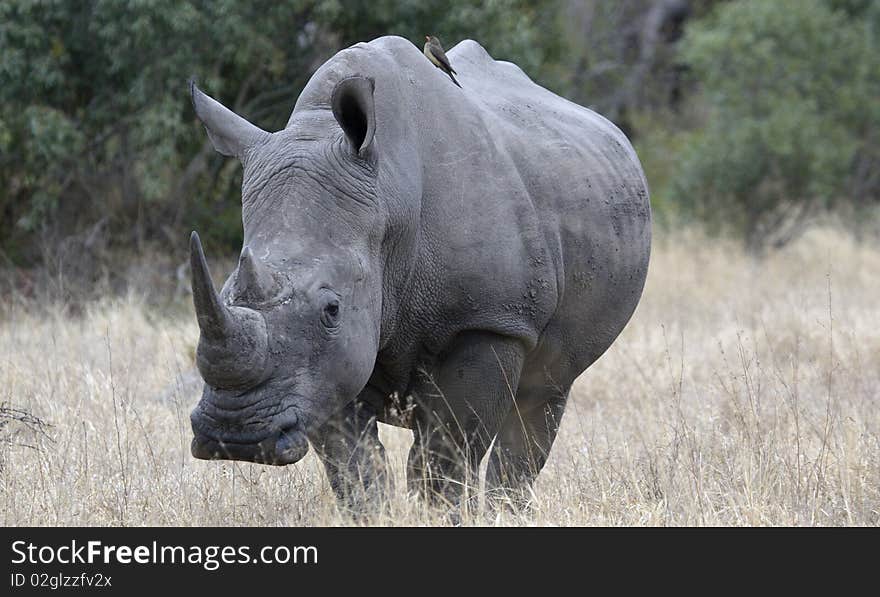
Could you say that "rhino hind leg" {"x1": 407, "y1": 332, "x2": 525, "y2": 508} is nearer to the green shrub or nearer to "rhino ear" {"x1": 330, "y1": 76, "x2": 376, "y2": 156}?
"rhino ear" {"x1": 330, "y1": 76, "x2": 376, "y2": 156}

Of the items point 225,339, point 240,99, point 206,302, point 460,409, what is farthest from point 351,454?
point 240,99

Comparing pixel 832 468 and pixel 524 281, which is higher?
pixel 524 281

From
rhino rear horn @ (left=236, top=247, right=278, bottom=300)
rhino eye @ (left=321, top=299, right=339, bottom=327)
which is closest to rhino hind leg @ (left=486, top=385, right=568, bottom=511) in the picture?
rhino eye @ (left=321, top=299, right=339, bottom=327)

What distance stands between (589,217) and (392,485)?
136cm

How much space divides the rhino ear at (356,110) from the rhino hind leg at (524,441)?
5.37 feet

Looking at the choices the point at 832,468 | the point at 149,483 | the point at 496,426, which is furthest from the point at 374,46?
the point at 832,468

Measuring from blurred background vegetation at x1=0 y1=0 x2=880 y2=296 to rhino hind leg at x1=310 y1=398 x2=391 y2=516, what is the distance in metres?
5.77

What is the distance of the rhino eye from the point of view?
4.43 meters

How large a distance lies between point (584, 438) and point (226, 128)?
248 centimetres

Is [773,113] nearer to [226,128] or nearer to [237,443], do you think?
[226,128]

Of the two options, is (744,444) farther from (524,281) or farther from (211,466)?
(211,466)

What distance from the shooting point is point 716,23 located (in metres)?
17.8

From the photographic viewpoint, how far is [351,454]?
530 centimetres
